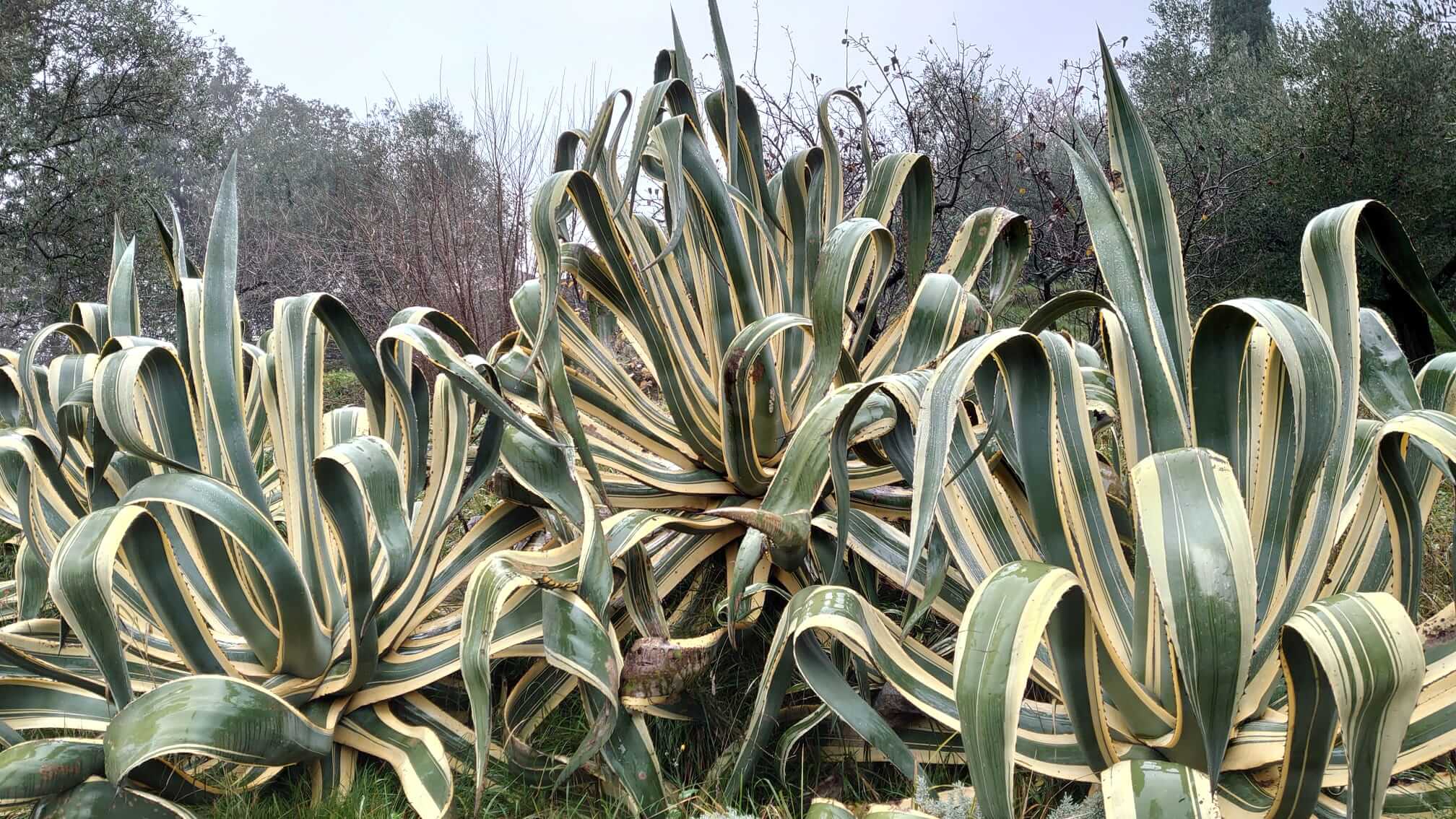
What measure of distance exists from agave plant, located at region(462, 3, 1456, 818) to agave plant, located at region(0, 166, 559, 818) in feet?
0.53

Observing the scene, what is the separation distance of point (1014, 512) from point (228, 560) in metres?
1.16

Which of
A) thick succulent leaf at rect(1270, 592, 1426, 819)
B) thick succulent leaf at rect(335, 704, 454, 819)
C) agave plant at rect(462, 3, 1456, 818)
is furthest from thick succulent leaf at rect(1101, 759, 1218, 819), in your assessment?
thick succulent leaf at rect(335, 704, 454, 819)

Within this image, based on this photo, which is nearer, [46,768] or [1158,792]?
[1158,792]

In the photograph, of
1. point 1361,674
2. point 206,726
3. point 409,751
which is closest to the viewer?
point 1361,674

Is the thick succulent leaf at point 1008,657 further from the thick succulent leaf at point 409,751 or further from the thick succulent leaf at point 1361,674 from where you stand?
the thick succulent leaf at point 409,751

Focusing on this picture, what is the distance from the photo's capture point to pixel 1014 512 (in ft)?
4.23

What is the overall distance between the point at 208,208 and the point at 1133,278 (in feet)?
65.3

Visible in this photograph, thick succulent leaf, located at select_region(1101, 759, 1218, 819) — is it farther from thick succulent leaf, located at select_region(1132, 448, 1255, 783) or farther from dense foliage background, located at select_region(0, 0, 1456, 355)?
dense foliage background, located at select_region(0, 0, 1456, 355)

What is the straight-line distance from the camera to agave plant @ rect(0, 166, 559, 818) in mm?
1197

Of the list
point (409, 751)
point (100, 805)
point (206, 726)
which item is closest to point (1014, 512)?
point (409, 751)

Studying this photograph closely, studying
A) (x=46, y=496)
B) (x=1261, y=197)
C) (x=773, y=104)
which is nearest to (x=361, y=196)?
(x=773, y=104)

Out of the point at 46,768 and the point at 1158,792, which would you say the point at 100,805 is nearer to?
the point at 46,768

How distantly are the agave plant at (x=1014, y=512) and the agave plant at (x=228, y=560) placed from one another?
6.3 inches

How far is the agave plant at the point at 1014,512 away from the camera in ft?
2.77
